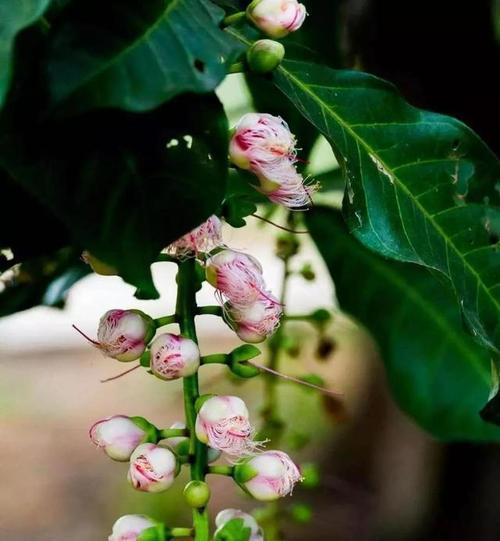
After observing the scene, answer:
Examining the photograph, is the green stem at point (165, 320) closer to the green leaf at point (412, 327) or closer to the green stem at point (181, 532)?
the green stem at point (181, 532)

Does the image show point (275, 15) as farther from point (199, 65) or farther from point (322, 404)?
point (322, 404)

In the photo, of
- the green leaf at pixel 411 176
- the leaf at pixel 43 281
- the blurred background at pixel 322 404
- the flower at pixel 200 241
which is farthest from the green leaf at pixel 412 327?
the flower at pixel 200 241

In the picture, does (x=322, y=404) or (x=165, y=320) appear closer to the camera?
(x=165, y=320)

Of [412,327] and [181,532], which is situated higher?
[181,532]

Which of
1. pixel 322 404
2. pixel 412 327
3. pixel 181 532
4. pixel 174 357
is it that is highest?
pixel 174 357

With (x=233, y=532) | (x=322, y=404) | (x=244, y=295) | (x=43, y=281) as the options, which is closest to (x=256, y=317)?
(x=244, y=295)
